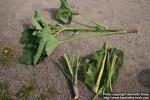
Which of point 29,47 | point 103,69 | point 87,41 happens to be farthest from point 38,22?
point 103,69

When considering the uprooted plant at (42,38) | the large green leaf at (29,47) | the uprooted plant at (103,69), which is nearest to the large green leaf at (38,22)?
the uprooted plant at (42,38)

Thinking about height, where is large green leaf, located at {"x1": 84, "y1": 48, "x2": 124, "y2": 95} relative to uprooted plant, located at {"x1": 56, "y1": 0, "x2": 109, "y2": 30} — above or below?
below

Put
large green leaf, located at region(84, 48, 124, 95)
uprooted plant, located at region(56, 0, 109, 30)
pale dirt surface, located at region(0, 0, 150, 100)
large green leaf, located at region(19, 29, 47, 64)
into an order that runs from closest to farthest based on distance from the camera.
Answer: large green leaf, located at region(84, 48, 124, 95), pale dirt surface, located at region(0, 0, 150, 100), large green leaf, located at region(19, 29, 47, 64), uprooted plant, located at region(56, 0, 109, 30)

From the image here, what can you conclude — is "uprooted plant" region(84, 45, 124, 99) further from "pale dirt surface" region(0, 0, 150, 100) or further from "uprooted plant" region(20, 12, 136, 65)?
"uprooted plant" region(20, 12, 136, 65)

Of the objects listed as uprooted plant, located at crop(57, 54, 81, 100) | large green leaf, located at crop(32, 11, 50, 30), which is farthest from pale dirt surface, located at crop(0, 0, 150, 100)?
large green leaf, located at crop(32, 11, 50, 30)

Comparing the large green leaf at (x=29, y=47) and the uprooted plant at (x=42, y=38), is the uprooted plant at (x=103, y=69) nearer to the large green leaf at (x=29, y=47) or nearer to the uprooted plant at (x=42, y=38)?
the uprooted plant at (x=42, y=38)

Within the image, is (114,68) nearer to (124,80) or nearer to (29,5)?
(124,80)

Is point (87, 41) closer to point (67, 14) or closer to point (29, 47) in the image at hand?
point (67, 14)
